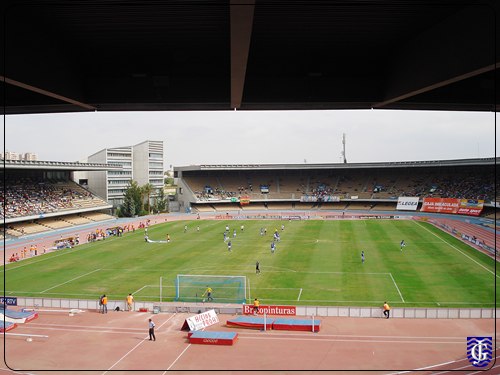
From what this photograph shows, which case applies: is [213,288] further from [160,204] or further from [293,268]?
[160,204]

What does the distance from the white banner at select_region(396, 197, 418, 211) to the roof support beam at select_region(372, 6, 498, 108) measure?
3118 inches

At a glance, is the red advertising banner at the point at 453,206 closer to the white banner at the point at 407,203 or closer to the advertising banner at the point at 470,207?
the advertising banner at the point at 470,207

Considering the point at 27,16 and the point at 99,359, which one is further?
the point at 99,359

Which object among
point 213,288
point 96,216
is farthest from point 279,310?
point 96,216

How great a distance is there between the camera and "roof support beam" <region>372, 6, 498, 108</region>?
500cm

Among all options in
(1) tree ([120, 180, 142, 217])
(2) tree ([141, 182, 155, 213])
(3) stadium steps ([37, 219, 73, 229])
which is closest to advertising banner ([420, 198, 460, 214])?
(2) tree ([141, 182, 155, 213])

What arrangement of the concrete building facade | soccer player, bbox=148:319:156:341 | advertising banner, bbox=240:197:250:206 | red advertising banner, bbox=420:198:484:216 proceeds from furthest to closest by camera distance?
1. advertising banner, bbox=240:197:250:206
2. the concrete building facade
3. red advertising banner, bbox=420:198:484:216
4. soccer player, bbox=148:319:156:341

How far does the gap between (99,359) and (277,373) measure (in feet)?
24.0

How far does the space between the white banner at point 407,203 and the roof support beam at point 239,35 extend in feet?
264

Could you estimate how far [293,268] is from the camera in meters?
36.0

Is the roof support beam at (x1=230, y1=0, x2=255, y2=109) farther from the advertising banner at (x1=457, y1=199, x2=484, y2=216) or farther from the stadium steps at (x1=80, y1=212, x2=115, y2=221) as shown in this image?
the advertising banner at (x1=457, y1=199, x2=484, y2=216)

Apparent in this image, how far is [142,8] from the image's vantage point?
5121 mm

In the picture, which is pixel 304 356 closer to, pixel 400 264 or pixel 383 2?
pixel 383 2

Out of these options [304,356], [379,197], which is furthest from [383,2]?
[379,197]
